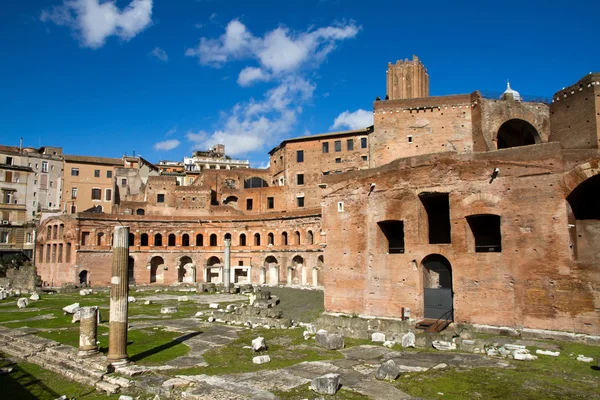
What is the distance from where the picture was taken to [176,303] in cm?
2838

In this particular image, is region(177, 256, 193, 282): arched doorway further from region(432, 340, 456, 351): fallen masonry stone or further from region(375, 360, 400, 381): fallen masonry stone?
region(375, 360, 400, 381): fallen masonry stone

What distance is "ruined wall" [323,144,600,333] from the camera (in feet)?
48.6

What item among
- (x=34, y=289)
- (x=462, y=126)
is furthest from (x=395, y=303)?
(x=34, y=289)

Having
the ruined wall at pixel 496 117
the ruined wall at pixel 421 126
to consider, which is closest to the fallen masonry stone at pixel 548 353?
the ruined wall at pixel 496 117

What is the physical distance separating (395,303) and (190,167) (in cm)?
4998

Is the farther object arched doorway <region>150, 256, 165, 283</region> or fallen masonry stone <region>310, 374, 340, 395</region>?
arched doorway <region>150, 256, 165, 283</region>

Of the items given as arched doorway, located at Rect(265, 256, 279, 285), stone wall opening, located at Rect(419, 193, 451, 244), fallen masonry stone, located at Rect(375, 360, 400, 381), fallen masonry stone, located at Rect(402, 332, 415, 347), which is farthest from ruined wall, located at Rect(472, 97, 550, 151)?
fallen masonry stone, located at Rect(375, 360, 400, 381)

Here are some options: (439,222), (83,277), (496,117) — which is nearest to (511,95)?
(496,117)

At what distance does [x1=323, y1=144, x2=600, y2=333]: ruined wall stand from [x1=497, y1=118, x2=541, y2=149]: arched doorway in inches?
596

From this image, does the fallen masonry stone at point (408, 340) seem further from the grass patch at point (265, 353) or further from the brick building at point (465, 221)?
the brick building at point (465, 221)

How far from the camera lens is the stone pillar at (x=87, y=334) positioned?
42.6 ft

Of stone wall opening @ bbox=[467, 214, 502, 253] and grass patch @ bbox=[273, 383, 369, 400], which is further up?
stone wall opening @ bbox=[467, 214, 502, 253]

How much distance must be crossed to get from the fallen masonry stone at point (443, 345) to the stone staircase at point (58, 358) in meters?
8.70

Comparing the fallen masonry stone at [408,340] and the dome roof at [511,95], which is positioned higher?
A: the dome roof at [511,95]
